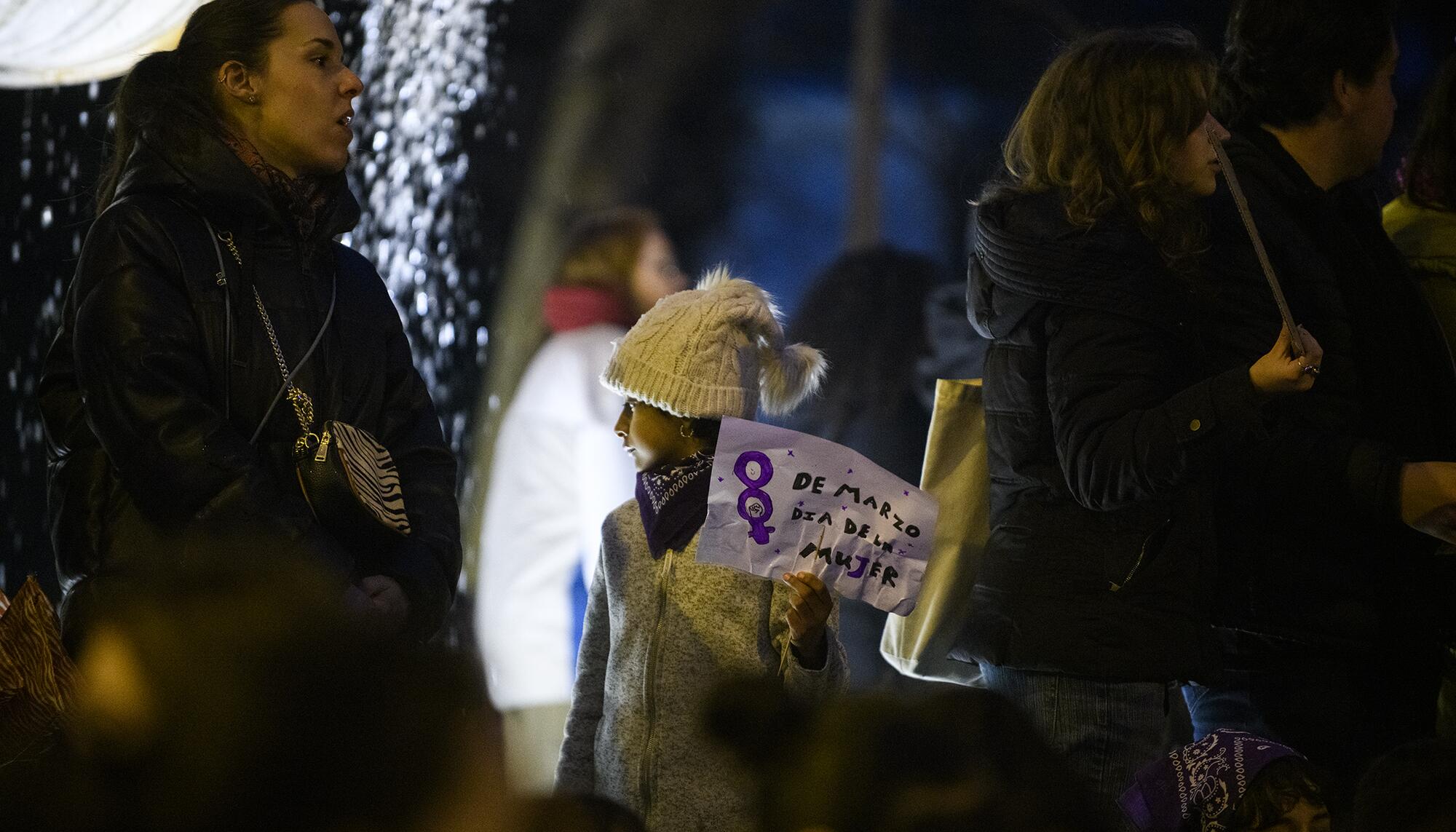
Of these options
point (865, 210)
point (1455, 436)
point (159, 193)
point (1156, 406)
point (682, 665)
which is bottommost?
point (865, 210)

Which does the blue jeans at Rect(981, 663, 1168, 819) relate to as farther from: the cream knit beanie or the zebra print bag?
the zebra print bag

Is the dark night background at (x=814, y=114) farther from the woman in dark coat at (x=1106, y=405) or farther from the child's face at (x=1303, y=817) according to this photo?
the child's face at (x=1303, y=817)

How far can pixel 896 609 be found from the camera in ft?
9.24

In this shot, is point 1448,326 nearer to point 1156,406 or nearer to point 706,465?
point 1156,406

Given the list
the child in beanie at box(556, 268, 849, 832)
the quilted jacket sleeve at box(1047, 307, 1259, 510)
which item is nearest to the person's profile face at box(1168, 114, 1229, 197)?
the quilted jacket sleeve at box(1047, 307, 1259, 510)

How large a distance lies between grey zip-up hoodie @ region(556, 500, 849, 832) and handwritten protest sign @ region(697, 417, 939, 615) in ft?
0.40

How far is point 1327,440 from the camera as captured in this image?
9.64 ft

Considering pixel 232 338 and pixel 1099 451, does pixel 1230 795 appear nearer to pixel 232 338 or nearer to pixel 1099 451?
pixel 1099 451

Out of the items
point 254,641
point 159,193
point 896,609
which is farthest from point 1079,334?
point 254,641

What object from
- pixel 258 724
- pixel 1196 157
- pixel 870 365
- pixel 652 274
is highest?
pixel 258 724

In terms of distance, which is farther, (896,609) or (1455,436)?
(1455,436)

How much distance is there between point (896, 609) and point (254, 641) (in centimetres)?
181

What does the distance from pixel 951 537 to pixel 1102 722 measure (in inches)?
19.1

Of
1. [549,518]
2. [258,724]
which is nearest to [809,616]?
[258,724]
